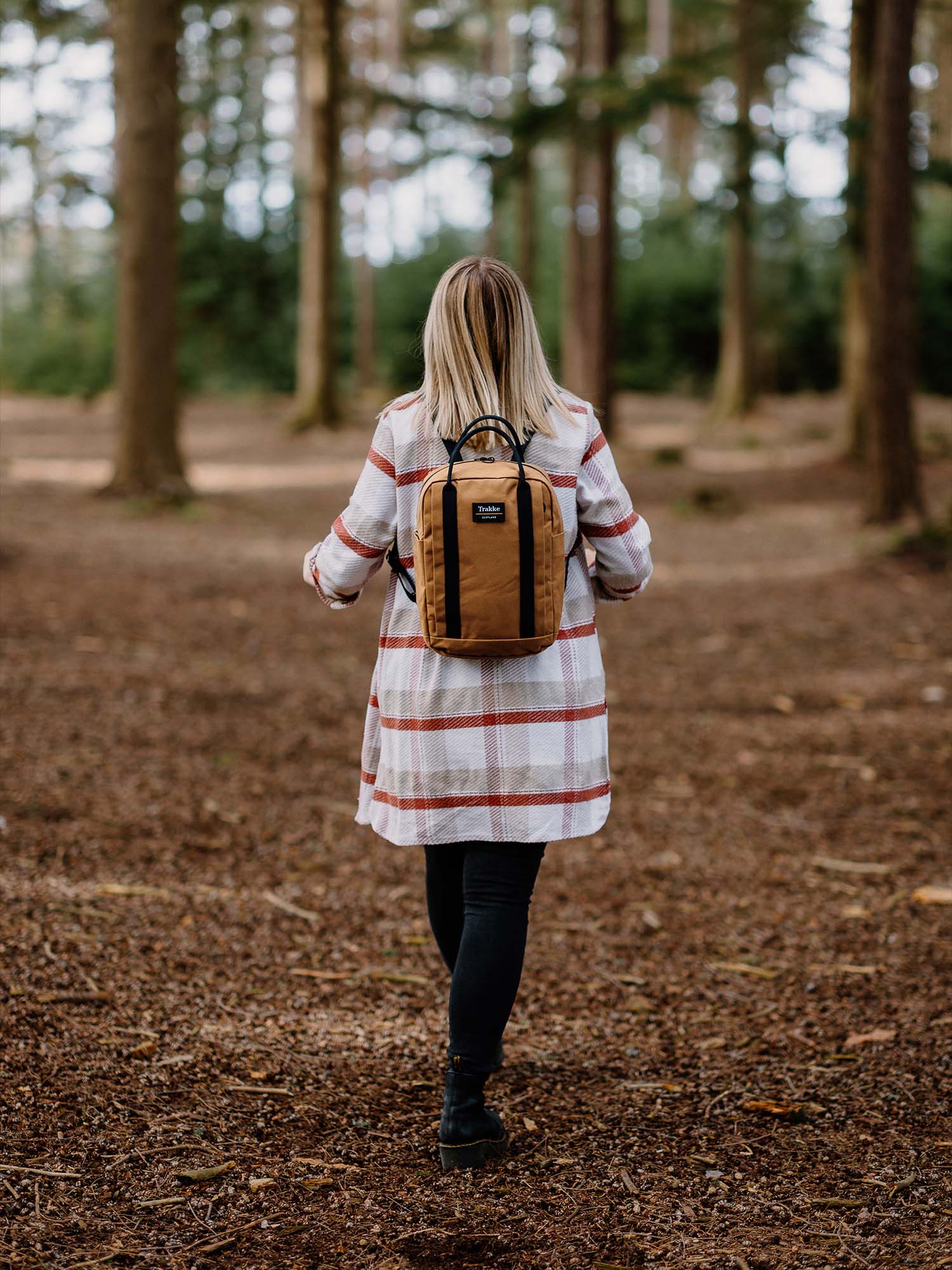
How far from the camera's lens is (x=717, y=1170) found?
8.37 ft

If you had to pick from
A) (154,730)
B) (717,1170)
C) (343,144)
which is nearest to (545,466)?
(717,1170)

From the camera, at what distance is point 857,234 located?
14.1m

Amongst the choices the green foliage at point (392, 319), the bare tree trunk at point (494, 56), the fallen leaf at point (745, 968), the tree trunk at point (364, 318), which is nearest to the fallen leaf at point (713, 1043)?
the fallen leaf at point (745, 968)

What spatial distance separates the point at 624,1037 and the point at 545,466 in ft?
5.19

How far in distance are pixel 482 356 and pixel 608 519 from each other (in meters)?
0.40

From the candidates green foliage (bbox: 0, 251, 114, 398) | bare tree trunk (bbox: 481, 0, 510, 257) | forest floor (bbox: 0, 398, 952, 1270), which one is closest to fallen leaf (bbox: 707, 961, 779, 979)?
forest floor (bbox: 0, 398, 952, 1270)

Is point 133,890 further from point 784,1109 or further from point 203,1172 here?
point 784,1109

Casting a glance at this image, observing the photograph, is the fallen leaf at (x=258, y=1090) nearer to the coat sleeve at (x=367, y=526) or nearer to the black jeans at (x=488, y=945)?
the black jeans at (x=488, y=945)

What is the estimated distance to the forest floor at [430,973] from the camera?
2.34m

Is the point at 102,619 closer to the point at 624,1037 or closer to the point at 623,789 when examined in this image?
the point at 623,789

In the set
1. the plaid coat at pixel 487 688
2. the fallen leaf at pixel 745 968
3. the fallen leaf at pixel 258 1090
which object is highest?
the plaid coat at pixel 487 688

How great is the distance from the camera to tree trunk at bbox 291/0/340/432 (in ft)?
57.8

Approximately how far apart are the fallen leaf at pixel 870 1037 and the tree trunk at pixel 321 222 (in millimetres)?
16248

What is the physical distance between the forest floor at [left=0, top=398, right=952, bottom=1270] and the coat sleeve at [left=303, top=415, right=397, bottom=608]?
1157mm
